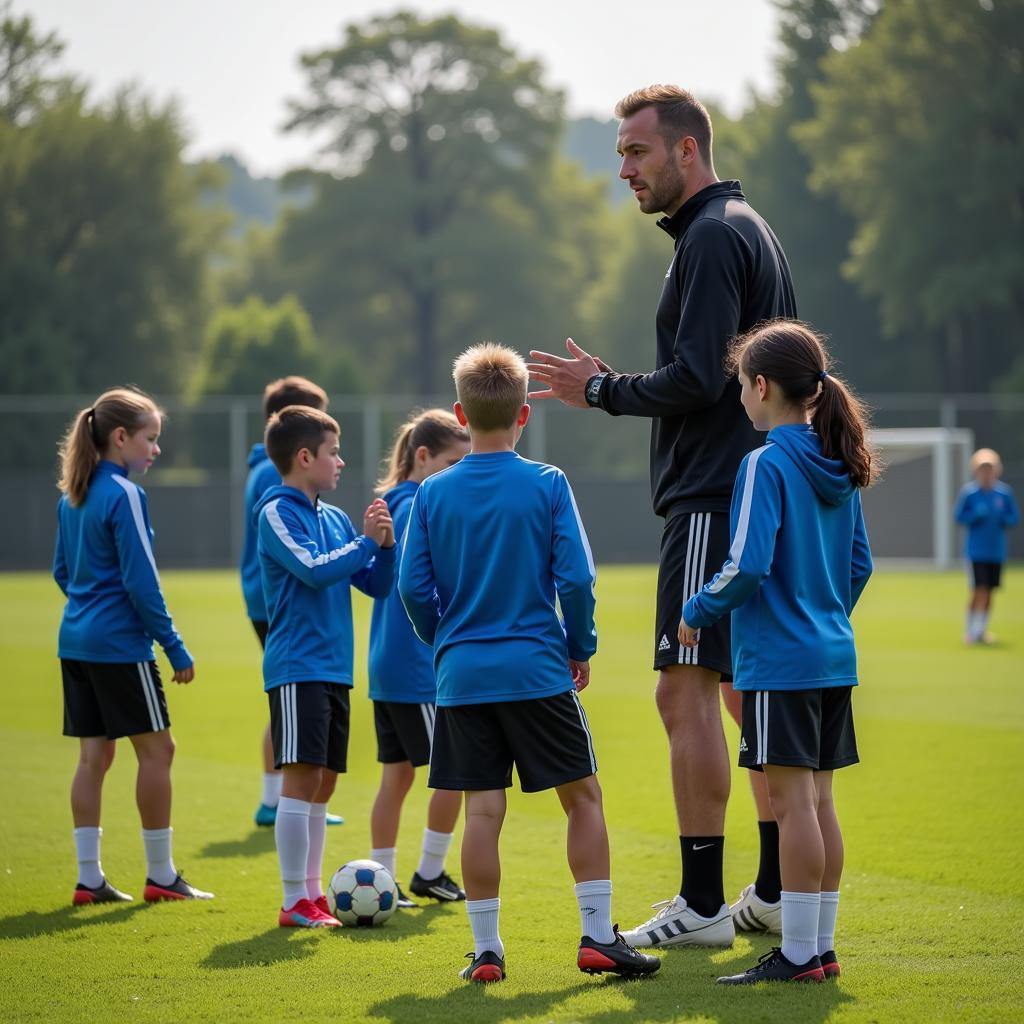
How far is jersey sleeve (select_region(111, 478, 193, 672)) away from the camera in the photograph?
5711 millimetres

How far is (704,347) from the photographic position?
4664mm

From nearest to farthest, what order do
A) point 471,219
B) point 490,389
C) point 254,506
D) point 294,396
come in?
point 490,389 < point 254,506 < point 294,396 < point 471,219

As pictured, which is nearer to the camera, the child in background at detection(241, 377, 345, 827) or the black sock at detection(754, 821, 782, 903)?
the black sock at detection(754, 821, 782, 903)

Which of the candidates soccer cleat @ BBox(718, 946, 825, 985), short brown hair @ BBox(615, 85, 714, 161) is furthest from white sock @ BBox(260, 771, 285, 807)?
short brown hair @ BBox(615, 85, 714, 161)

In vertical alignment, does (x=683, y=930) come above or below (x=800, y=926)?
below

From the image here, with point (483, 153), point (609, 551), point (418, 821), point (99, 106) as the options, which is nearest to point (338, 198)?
point (483, 153)

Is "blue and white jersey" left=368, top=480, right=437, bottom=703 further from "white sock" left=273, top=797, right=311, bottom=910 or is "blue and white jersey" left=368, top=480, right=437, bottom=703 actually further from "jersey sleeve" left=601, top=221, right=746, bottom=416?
"jersey sleeve" left=601, top=221, right=746, bottom=416

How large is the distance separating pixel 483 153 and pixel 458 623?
53.1 m

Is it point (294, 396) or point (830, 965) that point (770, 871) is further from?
point (294, 396)

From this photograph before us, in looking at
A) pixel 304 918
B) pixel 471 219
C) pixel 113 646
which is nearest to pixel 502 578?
pixel 304 918

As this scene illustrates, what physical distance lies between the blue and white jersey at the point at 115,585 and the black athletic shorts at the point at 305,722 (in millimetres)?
647

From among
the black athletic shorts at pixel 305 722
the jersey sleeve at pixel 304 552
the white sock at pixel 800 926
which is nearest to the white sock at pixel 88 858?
the black athletic shorts at pixel 305 722

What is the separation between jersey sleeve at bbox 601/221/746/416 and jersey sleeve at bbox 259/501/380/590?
108 cm

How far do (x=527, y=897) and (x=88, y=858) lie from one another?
1.67 meters
